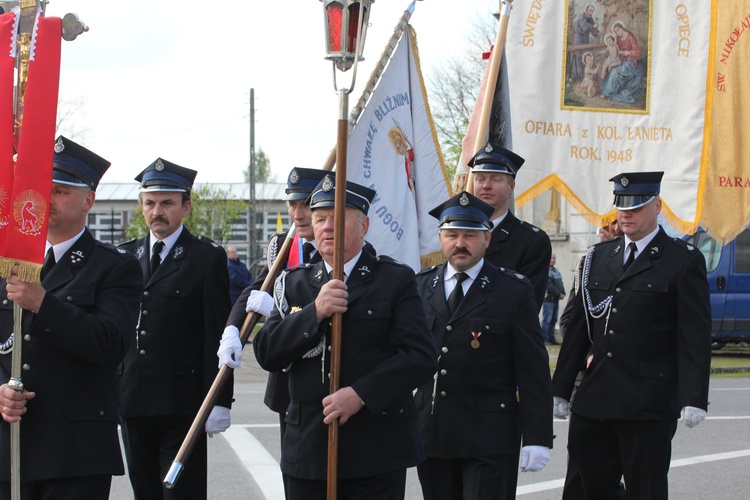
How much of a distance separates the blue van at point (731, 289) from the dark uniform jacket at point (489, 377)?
14.9 metres

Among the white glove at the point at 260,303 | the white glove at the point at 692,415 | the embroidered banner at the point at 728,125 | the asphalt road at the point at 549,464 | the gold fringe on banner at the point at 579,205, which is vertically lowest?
the asphalt road at the point at 549,464

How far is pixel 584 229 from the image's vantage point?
30656 millimetres

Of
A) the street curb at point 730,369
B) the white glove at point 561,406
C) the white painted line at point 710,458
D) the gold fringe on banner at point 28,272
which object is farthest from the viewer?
the street curb at point 730,369

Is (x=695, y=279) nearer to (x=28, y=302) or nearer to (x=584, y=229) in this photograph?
→ (x=28, y=302)

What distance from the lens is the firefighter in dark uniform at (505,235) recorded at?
6.66m

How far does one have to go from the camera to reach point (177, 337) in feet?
21.0

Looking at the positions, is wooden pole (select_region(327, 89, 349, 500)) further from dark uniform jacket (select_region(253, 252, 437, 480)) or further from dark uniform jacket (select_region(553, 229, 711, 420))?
dark uniform jacket (select_region(553, 229, 711, 420))

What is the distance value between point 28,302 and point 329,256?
126 centimetres

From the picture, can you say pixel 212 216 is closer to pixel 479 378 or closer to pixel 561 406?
pixel 561 406

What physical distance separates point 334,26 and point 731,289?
54.9ft

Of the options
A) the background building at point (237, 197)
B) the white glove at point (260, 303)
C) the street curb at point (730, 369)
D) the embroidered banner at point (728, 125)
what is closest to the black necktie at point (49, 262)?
the white glove at point (260, 303)

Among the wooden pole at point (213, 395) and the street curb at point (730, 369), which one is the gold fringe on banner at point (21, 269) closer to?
the wooden pole at point (213, 395)

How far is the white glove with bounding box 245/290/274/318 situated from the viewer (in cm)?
588

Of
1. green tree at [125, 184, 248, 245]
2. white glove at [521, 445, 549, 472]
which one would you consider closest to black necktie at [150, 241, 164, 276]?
white glove at [521, 445, 549, 472]
